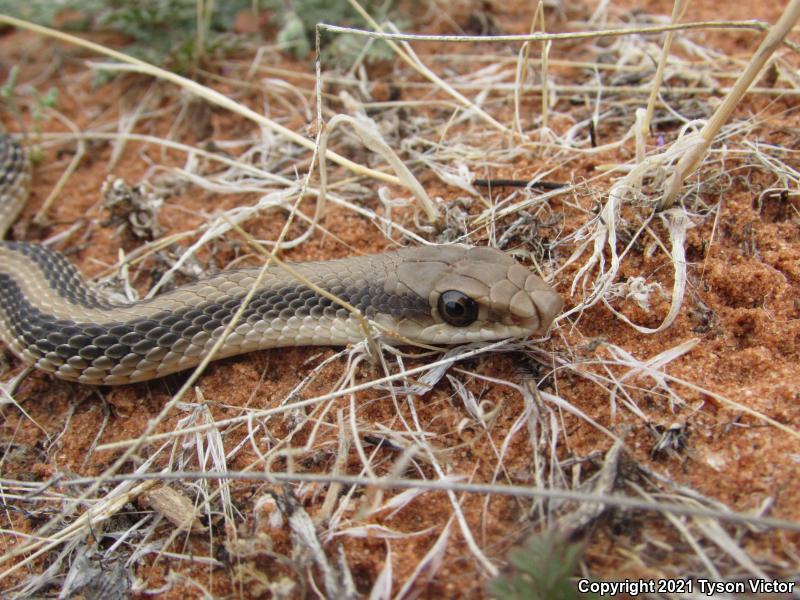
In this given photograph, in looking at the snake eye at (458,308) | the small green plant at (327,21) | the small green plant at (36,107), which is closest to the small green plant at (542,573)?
the snake eye at (458,308)

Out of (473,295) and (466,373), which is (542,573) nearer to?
(466,373)

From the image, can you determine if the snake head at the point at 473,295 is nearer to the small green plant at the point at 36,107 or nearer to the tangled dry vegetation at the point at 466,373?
the tangled dry vegetation at the point at 466,373

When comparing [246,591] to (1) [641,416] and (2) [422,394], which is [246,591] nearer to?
(2) [422,394]

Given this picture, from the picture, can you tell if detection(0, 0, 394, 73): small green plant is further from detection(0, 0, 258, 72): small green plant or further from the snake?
the snake

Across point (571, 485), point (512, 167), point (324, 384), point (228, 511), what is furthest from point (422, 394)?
point (512, 167)

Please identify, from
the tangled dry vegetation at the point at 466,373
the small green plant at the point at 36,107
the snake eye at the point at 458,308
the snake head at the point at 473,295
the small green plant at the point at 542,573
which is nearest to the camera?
the small green plant at the point at 542,573

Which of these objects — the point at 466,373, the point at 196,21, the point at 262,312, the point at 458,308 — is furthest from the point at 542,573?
the point at 196,21
